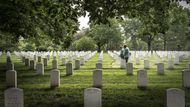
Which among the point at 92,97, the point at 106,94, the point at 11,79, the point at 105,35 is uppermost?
the point at 105,35

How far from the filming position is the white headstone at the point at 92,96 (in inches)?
379

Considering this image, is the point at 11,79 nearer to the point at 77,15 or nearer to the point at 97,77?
the point at 97,77

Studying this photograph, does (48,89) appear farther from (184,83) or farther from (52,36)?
(52,36)

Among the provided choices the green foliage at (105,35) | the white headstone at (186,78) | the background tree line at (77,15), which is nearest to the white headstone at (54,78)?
the background tree line at (77,15)

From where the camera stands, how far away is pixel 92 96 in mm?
9672

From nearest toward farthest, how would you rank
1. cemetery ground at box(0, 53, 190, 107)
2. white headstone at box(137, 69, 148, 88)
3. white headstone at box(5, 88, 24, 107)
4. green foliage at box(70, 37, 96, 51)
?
white headstone at box(5, 88, 24, 107), cemetery ground at box(0, 53, 190, 107), white headstone at box(137, 69, 148, 88), green foliage at box(70, 37, 96, 51)

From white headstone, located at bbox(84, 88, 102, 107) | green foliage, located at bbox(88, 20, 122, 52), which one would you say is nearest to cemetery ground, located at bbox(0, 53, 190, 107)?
white headstone, located at bbox(84, 88, 102, 107)

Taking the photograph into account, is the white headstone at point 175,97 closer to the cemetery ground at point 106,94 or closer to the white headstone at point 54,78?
the cemetery ground at point 106,94

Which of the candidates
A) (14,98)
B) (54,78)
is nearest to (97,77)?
(54,78)

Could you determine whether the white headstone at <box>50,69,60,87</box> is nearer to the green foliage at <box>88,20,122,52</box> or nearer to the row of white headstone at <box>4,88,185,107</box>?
the row of white headstone at <box>4,88,185,107</box>

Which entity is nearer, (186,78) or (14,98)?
(14,98)

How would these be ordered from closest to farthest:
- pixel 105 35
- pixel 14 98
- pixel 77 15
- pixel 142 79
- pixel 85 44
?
pixel 14 98
pixel 142 79
pixel 77 15
pixel 85 44
pixel 105 35

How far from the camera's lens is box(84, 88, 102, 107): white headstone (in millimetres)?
9617

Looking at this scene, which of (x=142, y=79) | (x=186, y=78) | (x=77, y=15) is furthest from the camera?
(x=77, y=15)
